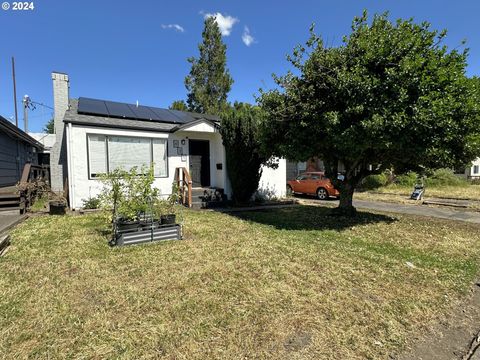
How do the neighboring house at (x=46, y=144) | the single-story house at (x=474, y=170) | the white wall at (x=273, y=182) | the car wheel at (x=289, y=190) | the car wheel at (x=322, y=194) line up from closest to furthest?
the white wall at (x=273, y=182) → the car wheel at (x=322, y=194) → the car wheel at (x=289, y=190) → the neighboring house at (x=46, y=144) → the single-story house at (x=474, y=170)

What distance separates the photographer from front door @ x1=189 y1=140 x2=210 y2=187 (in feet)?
36.3

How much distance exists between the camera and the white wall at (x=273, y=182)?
11.9 m

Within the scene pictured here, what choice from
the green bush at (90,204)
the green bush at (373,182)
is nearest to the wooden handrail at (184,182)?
the green bush at (90,204)

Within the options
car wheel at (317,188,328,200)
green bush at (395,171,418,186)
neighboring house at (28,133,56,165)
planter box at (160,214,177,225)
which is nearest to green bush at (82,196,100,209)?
planter box at (160,214,177,225)

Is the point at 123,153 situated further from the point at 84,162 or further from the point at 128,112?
the point at 128,112

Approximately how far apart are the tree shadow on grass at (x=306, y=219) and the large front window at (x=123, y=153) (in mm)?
3772

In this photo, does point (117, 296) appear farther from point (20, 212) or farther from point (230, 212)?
point (20, 212)

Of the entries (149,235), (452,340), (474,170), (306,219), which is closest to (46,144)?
(149,235)

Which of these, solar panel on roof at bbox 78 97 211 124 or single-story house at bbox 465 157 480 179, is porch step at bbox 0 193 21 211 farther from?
single-story house at bbox 465 157 480 179

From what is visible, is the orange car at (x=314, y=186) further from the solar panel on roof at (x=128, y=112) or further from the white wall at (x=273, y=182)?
the solar panel on roof at (x=128, y=112)

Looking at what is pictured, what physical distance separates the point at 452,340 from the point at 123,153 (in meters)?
9.65

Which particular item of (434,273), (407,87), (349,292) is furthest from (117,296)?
(407,87)

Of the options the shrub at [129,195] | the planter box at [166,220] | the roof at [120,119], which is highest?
the roof at [120,119]

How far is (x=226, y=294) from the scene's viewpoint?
3.23 meters
